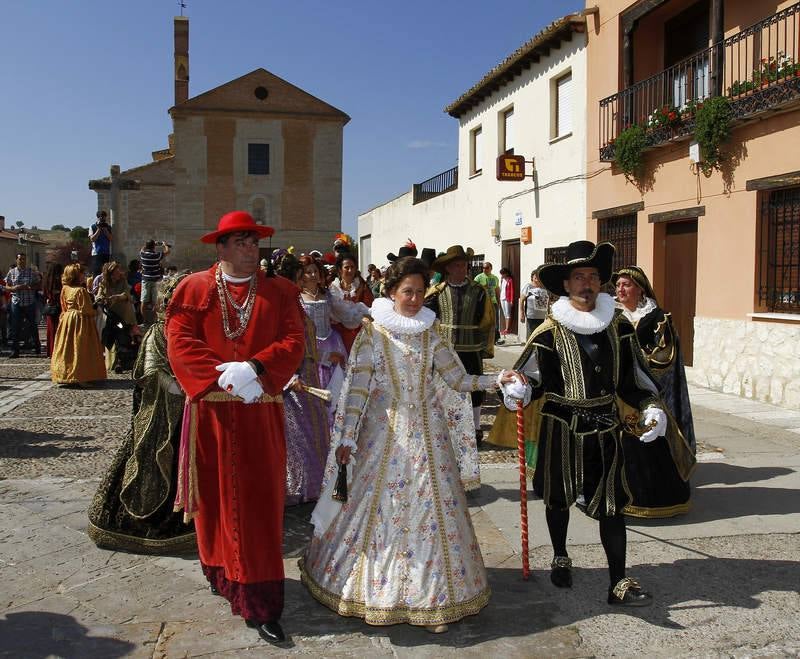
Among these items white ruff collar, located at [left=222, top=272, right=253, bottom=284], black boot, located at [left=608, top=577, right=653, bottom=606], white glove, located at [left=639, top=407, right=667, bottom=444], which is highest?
white ruff collar, located at [left=222, top=272, right=253, bottom=284]

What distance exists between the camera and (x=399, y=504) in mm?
3547

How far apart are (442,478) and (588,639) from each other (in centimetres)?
98

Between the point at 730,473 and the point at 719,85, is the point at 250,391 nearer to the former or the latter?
the point at 730,473

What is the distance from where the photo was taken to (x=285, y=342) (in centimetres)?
362

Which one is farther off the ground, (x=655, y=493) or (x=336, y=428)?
(x=336, y=428)

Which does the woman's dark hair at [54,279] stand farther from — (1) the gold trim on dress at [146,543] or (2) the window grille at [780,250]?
(2) the window grille at [780,250]

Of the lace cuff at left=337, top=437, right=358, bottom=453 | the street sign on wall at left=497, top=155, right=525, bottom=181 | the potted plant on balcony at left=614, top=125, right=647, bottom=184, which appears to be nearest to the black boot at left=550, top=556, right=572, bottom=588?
the lace cuff at left=337, top=437, right=358, bottom=453

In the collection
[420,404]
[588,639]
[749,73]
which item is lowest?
[588,639]

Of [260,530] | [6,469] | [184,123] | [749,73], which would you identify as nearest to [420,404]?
[260,530]

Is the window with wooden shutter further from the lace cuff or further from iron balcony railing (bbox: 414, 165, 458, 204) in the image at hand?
the lace cuff

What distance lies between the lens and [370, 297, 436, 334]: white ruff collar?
149 inches

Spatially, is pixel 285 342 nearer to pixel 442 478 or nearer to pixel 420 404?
pixel 420 404

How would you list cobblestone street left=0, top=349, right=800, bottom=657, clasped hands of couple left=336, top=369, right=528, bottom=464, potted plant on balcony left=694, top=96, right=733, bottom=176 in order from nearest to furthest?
cobblestone street left=0, top=349, right=800, bottom=657
clasped hands of couple left=336, top=369, right=528, bottom=464
potted plant on balcony left=694, top=96, right=733, bottom=176

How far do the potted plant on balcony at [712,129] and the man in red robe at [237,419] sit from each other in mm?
8489
